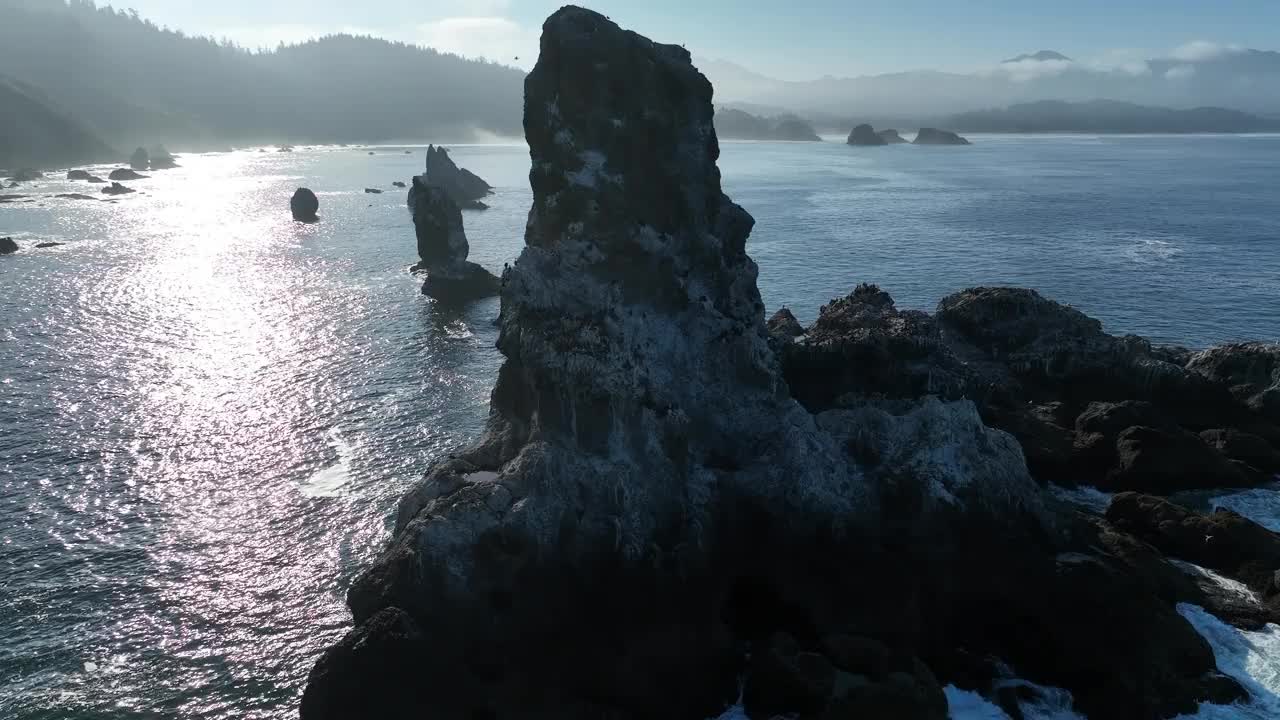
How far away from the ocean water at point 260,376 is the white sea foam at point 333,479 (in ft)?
0.48

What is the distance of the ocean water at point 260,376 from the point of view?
96.5ft

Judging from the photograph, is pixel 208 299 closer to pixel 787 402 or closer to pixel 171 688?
pixel 171 688

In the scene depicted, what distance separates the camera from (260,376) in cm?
5538

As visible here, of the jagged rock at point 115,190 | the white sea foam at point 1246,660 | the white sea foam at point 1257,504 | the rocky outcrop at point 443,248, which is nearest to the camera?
the white sea foam at point 1246,660

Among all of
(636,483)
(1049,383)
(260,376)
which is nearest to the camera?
(636,483)

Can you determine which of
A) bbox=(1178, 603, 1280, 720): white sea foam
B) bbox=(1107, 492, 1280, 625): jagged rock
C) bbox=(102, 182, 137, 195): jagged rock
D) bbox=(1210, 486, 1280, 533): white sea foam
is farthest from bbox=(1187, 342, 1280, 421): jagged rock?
bbox=(102, 182, 137, 195): jagged rock

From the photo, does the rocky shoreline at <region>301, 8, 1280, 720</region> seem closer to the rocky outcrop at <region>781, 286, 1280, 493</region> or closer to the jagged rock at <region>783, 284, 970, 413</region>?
the jagged rock at <region>783, 284, 970, 413</region>

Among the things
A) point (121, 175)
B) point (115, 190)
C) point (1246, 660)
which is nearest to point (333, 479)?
point (1246, 660)

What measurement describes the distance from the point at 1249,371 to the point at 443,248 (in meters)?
66.9

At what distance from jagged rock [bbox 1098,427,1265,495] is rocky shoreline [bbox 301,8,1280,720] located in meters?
3.61

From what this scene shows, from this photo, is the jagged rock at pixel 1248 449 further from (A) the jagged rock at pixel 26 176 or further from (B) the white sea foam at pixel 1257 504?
(A) the jagged rock at pixel 26 176

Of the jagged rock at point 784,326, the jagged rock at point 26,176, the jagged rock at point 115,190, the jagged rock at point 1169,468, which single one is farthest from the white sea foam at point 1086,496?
the jagged rock at point 26,176

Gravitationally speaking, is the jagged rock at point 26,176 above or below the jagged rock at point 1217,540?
above

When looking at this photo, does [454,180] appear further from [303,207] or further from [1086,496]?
[1086,496]
